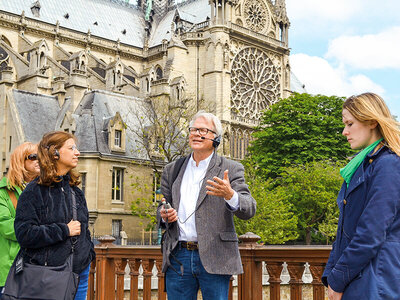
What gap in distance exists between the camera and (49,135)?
15.4ft

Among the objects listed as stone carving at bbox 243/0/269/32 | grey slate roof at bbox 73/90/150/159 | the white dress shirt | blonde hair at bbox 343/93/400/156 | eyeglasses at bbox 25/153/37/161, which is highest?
stone carving at bbox 243/0/269/32

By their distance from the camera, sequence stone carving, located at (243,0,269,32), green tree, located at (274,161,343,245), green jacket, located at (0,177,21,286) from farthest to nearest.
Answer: stone carving, located at (243,0,269,32)
green tree, located at (274,161,343,245)
green jacket, located at (0,177,21,286)

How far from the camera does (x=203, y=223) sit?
454 cm

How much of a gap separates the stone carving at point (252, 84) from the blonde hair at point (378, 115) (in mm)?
44757

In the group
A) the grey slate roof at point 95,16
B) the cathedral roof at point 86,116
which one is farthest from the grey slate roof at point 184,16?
the cathedral roof at point 86,116

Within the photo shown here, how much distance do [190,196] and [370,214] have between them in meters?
1.73

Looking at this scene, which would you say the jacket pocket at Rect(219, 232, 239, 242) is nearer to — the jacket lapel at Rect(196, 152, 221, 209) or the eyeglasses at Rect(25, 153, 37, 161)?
the jacket lapel at Rect(196, 152, 221, 209)

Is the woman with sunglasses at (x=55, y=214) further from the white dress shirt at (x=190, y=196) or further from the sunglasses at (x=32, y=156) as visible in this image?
the white dress shirt at (x=190, y=196)

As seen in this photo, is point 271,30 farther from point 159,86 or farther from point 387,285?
point 387,285

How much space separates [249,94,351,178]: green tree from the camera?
119 feet

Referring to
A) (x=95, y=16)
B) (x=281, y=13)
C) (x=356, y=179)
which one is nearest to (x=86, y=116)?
(x=356, y=179)

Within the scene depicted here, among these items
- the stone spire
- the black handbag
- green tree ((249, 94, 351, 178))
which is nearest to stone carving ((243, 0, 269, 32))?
the stone spire

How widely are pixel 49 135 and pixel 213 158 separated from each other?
1.37m

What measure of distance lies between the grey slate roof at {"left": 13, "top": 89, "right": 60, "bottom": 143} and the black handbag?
2411cm
